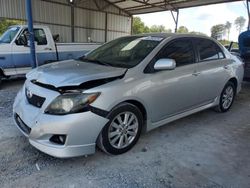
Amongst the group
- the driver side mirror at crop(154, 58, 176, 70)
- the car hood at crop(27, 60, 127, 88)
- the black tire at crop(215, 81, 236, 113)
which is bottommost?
the black tire at crop(215, 81, 236, 113)

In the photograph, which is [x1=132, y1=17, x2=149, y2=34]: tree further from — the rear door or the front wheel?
the rear door

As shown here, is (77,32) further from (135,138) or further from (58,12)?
(135,138)

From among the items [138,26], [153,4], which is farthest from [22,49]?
[138,26]

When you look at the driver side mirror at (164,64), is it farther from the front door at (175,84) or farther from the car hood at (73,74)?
the car hood at (73,74)

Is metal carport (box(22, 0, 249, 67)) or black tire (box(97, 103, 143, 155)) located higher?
metal carport (box(22, 0, 249, 67))

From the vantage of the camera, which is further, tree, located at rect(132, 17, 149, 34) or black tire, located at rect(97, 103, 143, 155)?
tree, located at rect(132, 17, 149, 34)

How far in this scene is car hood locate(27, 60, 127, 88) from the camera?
2771mm

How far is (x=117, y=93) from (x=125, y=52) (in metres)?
1.09

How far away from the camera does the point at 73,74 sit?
9.67 ft

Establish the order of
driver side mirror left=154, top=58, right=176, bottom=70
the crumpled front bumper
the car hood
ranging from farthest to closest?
driver side mirror left=154, top=58, right=176, bottom=70, the car hood, the crumpled front bumper

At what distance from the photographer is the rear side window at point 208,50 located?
4201mm

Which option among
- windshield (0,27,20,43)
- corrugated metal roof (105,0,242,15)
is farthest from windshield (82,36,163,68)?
corrugated metal roof (105,0,242,15)

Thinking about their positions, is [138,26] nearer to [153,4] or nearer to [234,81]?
[153,4]

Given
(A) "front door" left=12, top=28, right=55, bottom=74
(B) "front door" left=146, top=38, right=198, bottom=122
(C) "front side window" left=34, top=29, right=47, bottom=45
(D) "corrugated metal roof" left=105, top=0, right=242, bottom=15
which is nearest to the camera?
(B) "front door" left=146, top=38, right=198, bottom=122
